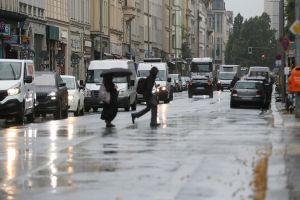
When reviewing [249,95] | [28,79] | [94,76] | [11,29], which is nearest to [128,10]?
[11,29]

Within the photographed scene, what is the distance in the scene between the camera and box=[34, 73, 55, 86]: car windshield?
36.6 m

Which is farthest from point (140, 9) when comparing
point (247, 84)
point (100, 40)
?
point (247, 84)

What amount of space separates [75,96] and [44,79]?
3.26 m

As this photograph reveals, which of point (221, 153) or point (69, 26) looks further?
point (69, 26)

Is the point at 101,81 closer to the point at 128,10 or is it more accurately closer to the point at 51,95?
the point at 51,95

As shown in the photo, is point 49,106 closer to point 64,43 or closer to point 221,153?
point 221,153

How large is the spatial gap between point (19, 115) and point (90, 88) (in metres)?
14.2

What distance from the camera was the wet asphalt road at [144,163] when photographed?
12086 millimetres

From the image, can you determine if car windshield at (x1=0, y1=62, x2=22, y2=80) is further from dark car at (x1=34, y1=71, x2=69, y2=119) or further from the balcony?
the balcony

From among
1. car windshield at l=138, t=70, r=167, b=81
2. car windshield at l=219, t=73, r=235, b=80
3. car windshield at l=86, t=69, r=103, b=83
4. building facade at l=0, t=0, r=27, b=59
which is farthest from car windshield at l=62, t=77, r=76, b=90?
car windshield at l=219, t=73, r=235, b=80

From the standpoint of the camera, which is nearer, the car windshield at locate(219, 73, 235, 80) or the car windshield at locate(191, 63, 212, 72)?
the car windshield at locate(191, 63, 212, 72)

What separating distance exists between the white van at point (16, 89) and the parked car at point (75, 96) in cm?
755

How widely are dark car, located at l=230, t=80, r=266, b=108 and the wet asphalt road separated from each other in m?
22.0

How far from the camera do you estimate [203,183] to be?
42.3 ft
